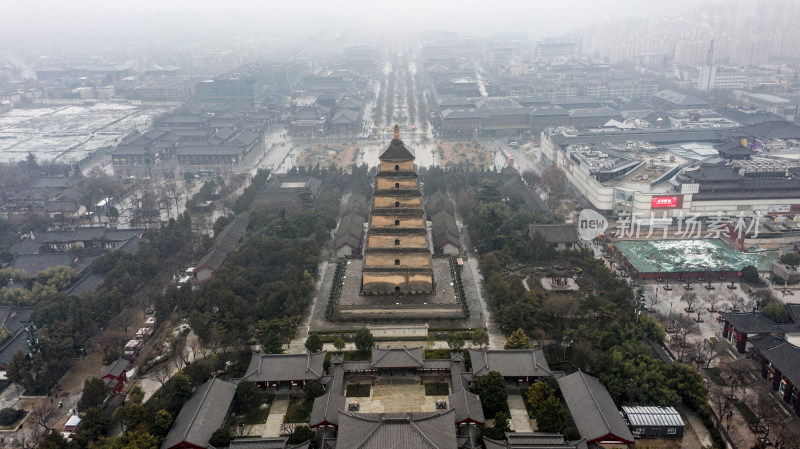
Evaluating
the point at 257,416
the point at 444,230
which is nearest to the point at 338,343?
the point at 257,416

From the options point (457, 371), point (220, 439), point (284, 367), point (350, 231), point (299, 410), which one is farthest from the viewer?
point (350, 231)

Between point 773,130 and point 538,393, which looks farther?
point 773,130

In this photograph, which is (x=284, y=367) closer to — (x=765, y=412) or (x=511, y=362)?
(x=511, y=362)

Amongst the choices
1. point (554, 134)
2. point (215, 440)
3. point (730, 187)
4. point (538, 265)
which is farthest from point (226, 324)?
point (554, 134)

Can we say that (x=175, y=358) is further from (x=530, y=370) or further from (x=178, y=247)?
(x=530, y=370)

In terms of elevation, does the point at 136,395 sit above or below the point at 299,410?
above

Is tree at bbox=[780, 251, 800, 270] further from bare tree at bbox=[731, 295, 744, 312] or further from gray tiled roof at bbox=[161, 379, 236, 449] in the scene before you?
gray tiled roof at bbox=[161, 379, 236, 449]

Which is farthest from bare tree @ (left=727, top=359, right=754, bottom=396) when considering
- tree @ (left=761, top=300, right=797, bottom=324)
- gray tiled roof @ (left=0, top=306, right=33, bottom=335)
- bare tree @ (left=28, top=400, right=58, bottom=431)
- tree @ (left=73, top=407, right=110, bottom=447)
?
gray tiled roof @ (left=0, top=306, right=33, bottom=335)
